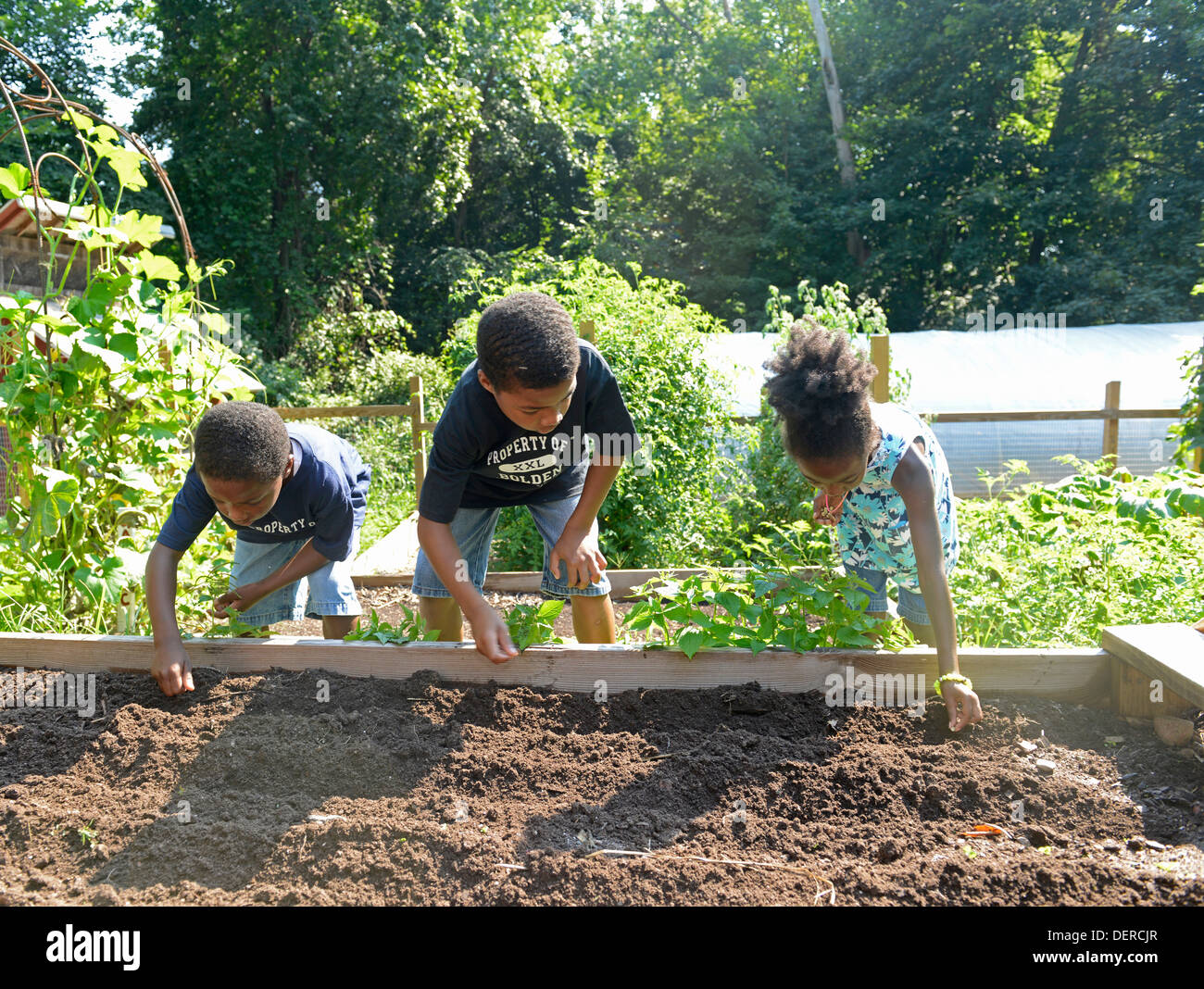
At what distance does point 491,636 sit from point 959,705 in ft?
4.44

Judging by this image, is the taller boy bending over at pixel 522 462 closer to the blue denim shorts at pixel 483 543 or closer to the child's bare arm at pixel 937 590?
Answer: the blue denim shorts at pixel 483 543

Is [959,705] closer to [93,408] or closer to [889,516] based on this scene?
[889,516]

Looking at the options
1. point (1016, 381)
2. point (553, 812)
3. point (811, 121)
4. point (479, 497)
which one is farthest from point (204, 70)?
point (553, 812)

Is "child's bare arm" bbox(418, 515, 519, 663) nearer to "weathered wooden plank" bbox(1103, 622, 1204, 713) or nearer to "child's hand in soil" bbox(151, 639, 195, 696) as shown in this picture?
"child's hand in soil" bbox(151, 639, 195, 696)

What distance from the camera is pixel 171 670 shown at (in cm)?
267

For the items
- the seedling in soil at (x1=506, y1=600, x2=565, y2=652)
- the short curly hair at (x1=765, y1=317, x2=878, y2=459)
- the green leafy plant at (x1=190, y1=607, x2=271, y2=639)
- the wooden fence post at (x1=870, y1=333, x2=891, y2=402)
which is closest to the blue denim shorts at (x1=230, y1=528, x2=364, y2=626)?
the green leafy plant at (x1=190, y1=607, x2=271, y2=639)

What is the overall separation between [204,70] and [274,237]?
11.0ft

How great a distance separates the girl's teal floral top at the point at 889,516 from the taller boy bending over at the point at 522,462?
2.59 feet

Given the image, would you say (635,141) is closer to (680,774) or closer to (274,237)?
(274,237)

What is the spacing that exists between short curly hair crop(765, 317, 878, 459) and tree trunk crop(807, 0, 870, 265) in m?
19.2

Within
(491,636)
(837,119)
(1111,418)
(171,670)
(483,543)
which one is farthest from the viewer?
(837,119)

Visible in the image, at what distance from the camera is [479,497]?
3.05 meters

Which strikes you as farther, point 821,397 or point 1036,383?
point 1036,383

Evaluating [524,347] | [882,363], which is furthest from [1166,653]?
[882,363]
